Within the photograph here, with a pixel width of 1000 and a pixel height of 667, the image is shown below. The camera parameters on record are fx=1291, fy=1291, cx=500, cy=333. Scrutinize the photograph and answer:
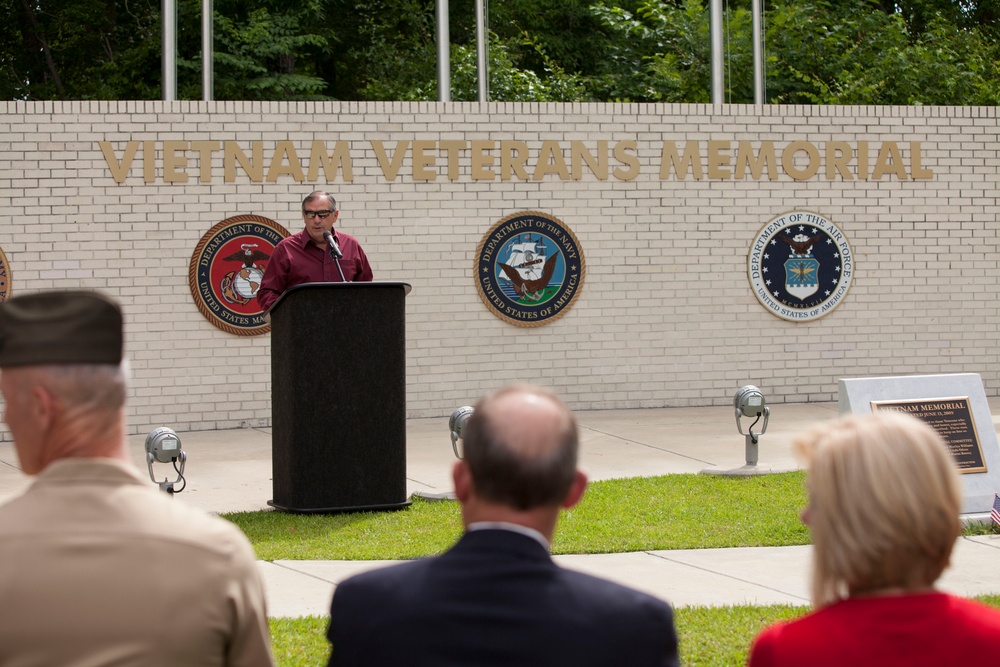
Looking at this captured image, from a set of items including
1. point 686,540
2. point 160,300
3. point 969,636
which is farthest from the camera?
point 160,300

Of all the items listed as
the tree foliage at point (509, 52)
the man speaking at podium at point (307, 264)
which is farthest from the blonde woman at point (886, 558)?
the tree foliage at point (509, 52)

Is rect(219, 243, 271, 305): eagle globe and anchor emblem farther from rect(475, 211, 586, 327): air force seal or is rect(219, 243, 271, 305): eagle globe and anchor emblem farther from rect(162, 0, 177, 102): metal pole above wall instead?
rect(475, 211, 586, 327): air force seal

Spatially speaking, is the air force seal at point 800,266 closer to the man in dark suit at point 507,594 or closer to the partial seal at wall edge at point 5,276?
the partial seal at wall edge at point 5,276

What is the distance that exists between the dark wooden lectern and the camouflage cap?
495 centimetres

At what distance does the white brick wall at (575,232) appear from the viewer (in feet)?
38.6

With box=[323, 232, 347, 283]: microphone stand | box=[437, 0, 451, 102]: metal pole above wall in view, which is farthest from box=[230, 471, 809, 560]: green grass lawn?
box=[437, 0, 451, 102]: metal pole above wall

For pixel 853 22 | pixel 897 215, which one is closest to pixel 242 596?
pixel 897 215

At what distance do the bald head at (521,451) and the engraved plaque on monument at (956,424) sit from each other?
17.4 feet

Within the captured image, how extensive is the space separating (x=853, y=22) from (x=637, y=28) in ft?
11.1

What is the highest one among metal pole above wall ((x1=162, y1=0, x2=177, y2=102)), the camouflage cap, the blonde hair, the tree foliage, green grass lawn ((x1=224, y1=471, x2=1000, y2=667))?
the tree foliage

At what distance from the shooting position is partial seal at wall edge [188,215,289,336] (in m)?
11.9

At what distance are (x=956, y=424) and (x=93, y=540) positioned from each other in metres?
6.07

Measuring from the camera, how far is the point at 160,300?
38.9ft

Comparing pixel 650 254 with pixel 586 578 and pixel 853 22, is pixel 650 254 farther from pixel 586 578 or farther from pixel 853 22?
pixel 586 578
